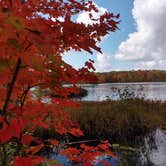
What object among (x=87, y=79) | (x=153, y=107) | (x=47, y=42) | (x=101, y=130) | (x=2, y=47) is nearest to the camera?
(x=47, y=42)

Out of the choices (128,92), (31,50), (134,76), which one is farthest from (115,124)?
(134,76)

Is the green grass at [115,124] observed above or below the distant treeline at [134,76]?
below

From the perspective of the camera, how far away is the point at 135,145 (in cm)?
1073

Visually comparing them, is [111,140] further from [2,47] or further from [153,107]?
[2,47]

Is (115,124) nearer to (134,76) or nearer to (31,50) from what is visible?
(31,50)

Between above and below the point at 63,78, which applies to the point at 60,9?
above

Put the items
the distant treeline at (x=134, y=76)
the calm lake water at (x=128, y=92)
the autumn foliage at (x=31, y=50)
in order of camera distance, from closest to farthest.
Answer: the autumn foliage at (x=31, y=50) → the calm lake water at (x=128, y=92) → the distant treeline at (x=134, y=76)

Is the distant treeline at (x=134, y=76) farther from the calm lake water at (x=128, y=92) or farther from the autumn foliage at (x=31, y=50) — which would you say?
the autumn foliage at (x=31, y=50)

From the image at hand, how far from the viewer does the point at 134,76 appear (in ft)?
498

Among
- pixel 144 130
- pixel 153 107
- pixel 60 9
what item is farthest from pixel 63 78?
pixel 153 107

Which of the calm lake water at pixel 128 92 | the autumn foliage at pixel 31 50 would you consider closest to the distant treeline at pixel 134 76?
the calm lake water at pixel 128 92

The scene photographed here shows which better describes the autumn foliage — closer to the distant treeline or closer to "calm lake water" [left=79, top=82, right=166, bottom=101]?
"calm lake water" [left=79, top=82, right=166, bottom=101]

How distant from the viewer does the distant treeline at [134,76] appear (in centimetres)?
14288

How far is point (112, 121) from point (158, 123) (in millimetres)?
2697
